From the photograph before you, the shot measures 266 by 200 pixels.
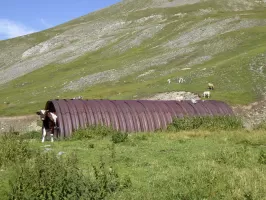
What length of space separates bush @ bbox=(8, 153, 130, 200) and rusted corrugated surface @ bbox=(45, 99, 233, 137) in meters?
17.3

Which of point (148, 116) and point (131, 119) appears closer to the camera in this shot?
point (131, 119)

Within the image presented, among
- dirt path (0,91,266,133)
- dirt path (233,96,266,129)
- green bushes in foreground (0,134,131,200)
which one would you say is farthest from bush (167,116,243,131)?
green bushes in foreground (0,134,131,200)

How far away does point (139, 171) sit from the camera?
574 inches

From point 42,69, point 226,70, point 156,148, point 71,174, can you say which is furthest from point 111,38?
point 71,174

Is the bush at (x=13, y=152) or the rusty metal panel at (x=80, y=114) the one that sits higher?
the rusty metal panel at (x=80, y=114)

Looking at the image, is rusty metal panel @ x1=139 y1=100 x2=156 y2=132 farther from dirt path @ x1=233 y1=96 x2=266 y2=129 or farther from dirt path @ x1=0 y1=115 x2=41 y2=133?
dirt path @ x1=0 y1=115 x2=41 y2=133

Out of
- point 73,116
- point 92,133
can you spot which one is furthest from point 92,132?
point 73,116

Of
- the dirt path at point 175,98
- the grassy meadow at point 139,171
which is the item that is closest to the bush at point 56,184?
the grassy meadow at point 139,171

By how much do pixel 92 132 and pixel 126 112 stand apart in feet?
21.1

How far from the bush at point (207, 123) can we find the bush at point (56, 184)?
1807 cm

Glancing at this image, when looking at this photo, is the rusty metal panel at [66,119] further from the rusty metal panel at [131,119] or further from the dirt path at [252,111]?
the dirt path at [252,111]

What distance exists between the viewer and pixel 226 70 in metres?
59.9

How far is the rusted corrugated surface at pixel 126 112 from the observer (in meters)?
30.4

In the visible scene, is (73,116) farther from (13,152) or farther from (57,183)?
(57,183)
